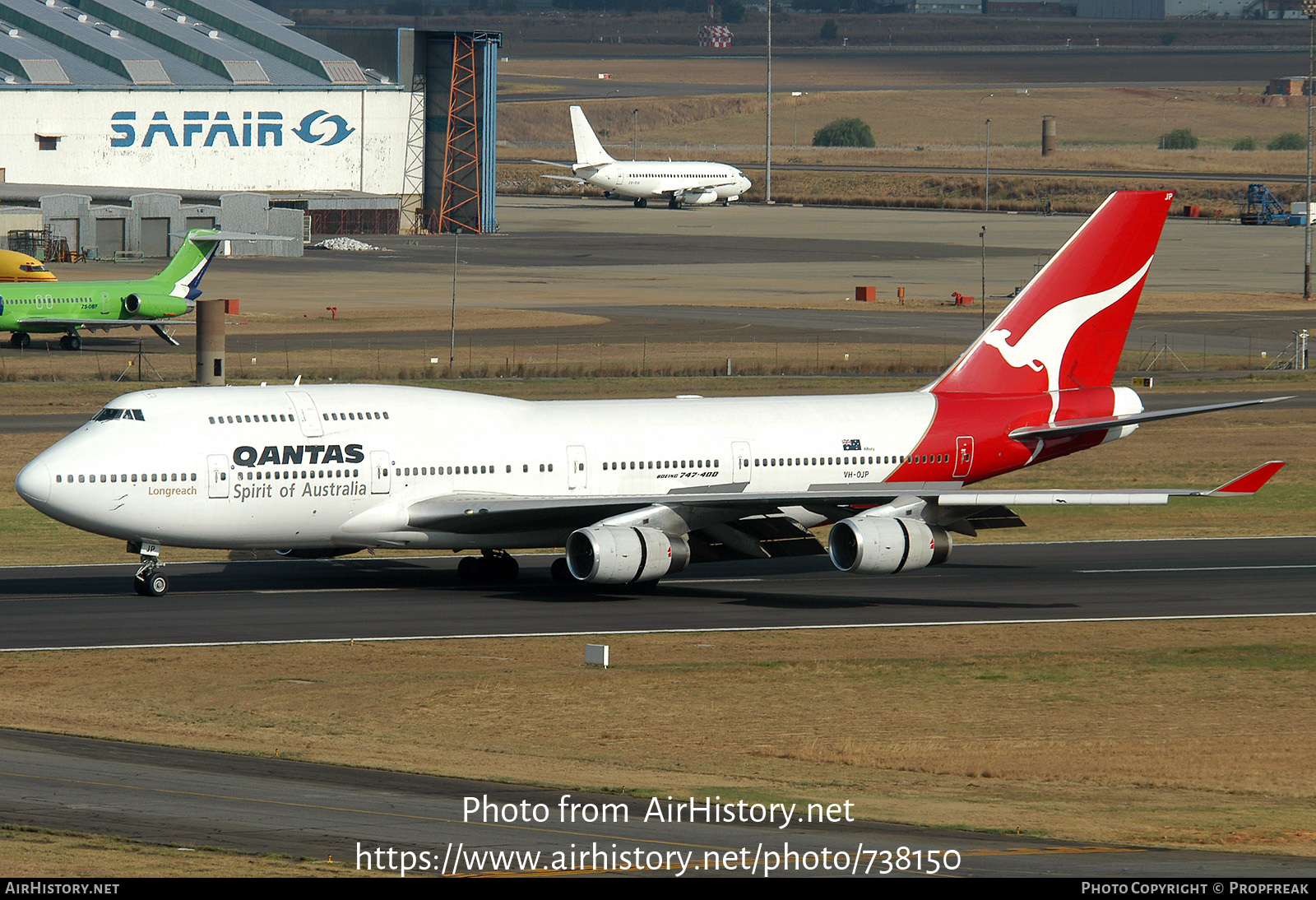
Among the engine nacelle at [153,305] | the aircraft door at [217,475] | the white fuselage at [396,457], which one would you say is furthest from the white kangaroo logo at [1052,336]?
the engine nacelle at [153,305]

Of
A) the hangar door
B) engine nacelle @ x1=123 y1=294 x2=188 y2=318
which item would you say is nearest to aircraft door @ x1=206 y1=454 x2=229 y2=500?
engine nacelle @ x1=123 y1=294 x2=188 y2=318

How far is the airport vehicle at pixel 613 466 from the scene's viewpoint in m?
45.8

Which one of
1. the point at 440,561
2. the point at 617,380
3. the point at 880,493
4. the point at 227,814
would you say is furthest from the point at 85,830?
the point at 617,380

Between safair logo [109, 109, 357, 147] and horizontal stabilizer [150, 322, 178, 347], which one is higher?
safair logo [109, 109, 357, 147]

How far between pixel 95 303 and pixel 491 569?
62.5m

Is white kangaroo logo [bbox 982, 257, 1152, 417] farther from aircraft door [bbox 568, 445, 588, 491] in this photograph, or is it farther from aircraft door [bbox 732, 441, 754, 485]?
aircraft door [bbox 568, 445, 588, 491]

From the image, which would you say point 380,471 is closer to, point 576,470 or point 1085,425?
point 576,470

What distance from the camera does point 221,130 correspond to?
175 meters

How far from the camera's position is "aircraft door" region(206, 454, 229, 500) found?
45.8m

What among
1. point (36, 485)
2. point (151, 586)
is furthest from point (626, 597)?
point (36, 485)

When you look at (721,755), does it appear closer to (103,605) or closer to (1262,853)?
(1262,853)

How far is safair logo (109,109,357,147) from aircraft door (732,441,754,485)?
133 metres

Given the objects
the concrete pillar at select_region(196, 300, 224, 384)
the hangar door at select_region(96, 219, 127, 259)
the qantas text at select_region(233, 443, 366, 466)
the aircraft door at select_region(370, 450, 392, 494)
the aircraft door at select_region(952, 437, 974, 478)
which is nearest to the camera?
the qantas text at select_region(233, 443, 366, 466)

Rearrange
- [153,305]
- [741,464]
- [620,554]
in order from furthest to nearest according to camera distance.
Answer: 1. [153,305]
2. [741,464]
3. [620,554]
